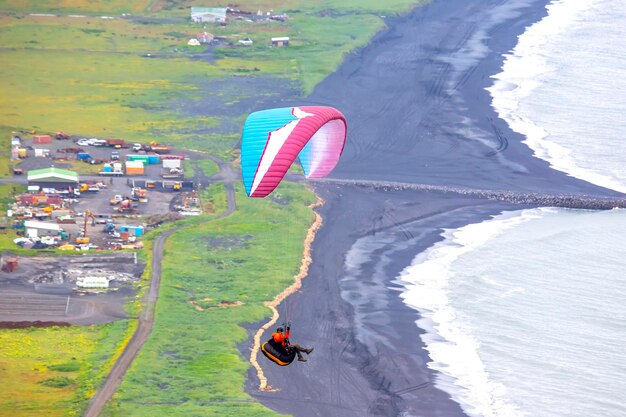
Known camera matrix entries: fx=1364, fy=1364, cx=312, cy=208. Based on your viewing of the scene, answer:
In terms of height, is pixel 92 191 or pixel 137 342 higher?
pixel 92 191

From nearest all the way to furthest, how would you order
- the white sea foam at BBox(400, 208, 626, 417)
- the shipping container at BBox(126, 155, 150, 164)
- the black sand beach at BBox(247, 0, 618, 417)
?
the black sand beach at BBox(247, 0, 618, 417) < the white sea foam at BBox(400, 208, 626, 417) < the shipping container at BBox(126, 155, 150, 164)

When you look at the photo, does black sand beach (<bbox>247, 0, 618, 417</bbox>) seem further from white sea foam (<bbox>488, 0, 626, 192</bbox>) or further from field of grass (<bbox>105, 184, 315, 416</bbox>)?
white sea foam (<bbox>488, 0, 626, 192</bbox>)

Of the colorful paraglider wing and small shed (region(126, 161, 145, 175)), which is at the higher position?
the colorful paraglider wing

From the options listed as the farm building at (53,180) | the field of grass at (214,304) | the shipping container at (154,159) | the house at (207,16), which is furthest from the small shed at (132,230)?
the house at (207,16)

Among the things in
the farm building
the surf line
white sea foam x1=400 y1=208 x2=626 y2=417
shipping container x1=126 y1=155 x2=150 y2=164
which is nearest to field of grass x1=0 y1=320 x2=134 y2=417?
the surf line

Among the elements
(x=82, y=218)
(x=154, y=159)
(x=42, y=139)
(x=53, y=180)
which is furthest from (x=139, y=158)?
(x=82, y=218)

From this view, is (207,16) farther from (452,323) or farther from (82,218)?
(452,323)

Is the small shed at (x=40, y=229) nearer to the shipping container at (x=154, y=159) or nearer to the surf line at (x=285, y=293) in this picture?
the surf line at (x=285, y=293)
